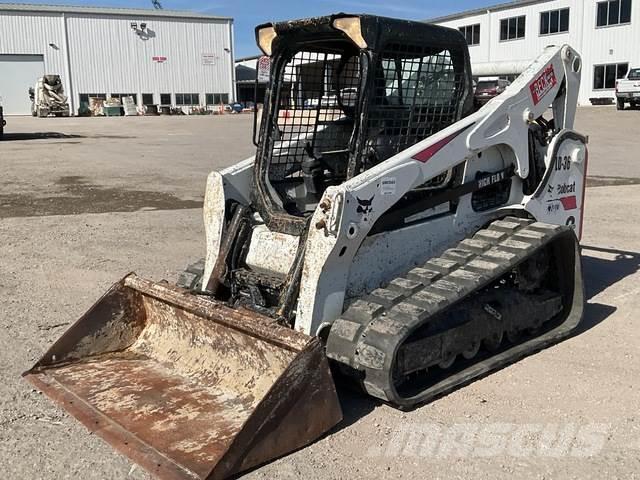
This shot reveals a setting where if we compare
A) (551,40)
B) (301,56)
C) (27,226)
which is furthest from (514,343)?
(551,40)

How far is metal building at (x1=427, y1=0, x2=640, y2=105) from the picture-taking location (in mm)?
40062

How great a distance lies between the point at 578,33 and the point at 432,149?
139 feet

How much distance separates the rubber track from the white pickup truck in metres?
32.8

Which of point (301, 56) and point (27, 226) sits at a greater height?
point (301, 56)

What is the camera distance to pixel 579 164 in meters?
5.74

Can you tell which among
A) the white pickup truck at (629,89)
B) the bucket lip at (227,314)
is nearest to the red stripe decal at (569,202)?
the bucket lip at (227,314)

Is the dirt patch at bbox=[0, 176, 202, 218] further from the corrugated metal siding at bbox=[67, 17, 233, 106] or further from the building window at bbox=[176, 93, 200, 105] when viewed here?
the building window at bbox=[176, 93, 200, 105]

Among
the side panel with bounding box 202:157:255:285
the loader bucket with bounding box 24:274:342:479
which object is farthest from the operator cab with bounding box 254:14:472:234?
the loader bucket with bounding box 24:274:342:479

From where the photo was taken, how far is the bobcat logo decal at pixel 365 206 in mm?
3992

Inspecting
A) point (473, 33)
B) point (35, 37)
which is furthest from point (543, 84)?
point (35, 37)

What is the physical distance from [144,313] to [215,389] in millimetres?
949

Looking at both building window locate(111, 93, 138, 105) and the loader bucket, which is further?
building window locate(111, 93, 138, 105)

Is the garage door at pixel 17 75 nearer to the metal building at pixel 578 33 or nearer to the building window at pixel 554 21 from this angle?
the metal building at pixel 578 33

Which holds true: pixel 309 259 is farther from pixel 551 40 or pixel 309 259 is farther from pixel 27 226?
pixel 551 40
